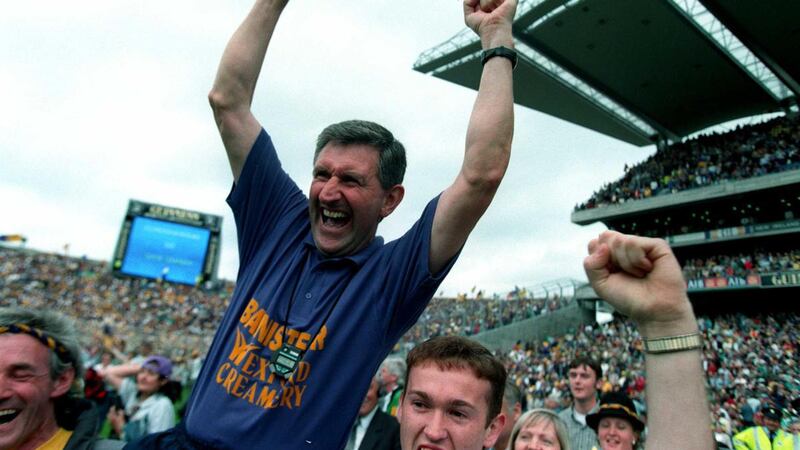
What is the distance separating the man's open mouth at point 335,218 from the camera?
67.2 inches

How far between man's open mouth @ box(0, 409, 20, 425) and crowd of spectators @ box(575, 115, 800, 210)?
30308 millimetres

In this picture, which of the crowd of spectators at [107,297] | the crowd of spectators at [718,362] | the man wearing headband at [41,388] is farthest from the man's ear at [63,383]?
the crowd of spectators at [107,297]

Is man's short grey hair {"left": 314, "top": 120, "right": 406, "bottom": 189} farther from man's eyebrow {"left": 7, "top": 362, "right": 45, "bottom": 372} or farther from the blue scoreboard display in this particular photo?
the blue scoreboard display

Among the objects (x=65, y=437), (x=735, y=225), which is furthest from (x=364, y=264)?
(x=735, y=225)

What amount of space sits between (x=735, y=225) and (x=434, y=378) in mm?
32119

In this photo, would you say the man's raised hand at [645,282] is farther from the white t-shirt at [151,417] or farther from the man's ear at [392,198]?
the white t-shirt at [151,417]

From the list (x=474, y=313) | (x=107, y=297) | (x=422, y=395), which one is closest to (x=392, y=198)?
(x=422, y=395)

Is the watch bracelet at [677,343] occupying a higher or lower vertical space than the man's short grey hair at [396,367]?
higher

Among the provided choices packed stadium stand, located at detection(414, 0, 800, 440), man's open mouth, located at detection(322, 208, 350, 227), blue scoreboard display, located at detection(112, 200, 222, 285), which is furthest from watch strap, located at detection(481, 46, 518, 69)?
blue scoreboard display, located at detection(112, 200, 222, 285)

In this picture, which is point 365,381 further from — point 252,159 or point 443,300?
point 443,300

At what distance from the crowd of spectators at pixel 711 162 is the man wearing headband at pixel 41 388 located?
30096 millimetres

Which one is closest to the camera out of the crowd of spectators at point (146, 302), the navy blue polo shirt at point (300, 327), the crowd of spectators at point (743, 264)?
the navy blue polo shirt at point (300, 327)

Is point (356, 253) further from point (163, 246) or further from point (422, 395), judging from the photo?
point (163, 246)

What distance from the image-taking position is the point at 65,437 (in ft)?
6.61
